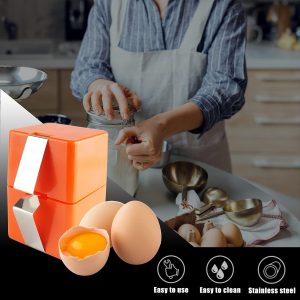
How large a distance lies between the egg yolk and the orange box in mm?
15

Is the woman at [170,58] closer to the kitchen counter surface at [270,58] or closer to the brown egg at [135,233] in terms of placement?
the brown egg at [135,233]

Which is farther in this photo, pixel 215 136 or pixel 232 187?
pixel 215 136

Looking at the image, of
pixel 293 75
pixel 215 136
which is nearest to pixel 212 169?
pixel 215 136

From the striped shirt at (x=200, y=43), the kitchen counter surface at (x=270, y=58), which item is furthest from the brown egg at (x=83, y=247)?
the kitchen counter surface at (x=270, y=58)

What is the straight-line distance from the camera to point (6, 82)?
481mm

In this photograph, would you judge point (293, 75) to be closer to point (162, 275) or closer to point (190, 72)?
point (190, 72)

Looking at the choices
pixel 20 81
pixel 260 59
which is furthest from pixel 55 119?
pixel 260 59

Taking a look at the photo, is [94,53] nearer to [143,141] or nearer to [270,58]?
[143,141]

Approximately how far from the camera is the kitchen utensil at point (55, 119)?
474 millimetres

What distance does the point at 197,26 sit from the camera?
0.60 m

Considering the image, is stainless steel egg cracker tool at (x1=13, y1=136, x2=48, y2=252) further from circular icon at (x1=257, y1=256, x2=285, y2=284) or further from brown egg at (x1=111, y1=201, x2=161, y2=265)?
circular icon at (x1=257, y1=256, x2=285, y2=284)

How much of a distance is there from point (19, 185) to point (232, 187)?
0.89 ft

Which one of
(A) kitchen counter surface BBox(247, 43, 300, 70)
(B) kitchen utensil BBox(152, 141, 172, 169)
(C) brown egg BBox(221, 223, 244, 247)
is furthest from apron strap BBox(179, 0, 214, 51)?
(A) kitchen counter surface BBox(247, 43, 300, 70)

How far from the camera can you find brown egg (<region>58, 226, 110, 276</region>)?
40 centimetres
